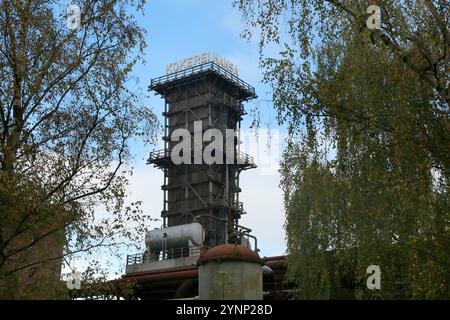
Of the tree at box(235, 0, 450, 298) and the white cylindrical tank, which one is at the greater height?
the white cylindrical tank

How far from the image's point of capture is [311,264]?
2333cm

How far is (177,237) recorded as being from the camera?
48031 mm

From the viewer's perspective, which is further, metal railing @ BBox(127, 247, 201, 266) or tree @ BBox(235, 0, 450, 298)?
metal railing @ BBox(127, 247, 201, 266)

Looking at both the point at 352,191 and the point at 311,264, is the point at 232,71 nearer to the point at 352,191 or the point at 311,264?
the point at 311,264

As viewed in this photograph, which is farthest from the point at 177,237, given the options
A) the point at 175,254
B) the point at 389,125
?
the point at 389,125

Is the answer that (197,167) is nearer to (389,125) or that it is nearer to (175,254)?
(175,254)

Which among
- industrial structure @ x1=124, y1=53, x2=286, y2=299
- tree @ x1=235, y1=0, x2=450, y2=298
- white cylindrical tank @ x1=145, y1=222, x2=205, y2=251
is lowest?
tree @ x1=235, y1=0, x2=450, y2=298

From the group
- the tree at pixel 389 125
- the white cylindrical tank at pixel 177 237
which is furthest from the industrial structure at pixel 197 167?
the tree at pixel 389 125

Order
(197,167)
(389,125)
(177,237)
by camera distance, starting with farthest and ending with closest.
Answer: (197,167)
(177,237)
(389,125)

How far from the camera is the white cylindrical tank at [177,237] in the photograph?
156ft

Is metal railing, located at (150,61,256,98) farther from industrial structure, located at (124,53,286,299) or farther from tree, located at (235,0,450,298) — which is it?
tree, located at (235,0,450,298)

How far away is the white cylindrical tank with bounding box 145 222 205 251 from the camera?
4759 cm

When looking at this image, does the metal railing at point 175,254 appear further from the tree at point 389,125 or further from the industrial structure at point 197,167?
the tree at point 389,125

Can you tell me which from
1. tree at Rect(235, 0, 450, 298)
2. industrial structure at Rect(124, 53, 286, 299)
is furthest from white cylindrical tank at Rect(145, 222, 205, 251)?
tree at Rect(235, 0, 450, 298)
